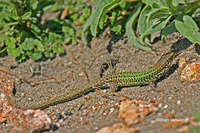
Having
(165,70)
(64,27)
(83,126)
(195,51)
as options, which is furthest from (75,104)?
(195,51)

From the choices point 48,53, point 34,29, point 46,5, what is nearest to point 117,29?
point 48,53

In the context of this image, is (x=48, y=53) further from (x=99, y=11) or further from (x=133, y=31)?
(x=133, y=31)

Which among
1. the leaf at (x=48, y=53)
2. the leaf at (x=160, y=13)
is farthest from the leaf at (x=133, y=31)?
→ the leaf at (x=48, y=53)

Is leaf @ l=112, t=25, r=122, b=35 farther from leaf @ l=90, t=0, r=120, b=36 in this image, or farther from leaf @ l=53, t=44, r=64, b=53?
leaf @ l=53, t=44, r=64, b=53

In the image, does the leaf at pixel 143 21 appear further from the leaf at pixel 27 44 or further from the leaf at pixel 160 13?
the leaf at pixel 27 44

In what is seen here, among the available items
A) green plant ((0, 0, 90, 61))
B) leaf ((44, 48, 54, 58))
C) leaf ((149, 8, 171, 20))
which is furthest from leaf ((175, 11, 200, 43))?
leaf ((44, 48, 54, 58))

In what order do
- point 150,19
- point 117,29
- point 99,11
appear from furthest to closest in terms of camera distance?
1. point 117,29
2. point 99,11
3. point 150,19
